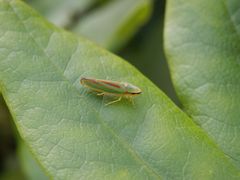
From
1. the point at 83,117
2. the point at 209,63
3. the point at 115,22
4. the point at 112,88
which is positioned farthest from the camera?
the point at 115,22

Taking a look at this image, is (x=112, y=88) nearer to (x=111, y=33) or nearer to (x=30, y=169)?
(x=30, y=169)

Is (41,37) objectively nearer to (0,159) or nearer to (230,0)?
(230,0)

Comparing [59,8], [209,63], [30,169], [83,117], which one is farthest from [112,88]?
[59,8]

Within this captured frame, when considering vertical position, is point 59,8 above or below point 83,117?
below

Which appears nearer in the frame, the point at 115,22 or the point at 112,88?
the point at 112,88

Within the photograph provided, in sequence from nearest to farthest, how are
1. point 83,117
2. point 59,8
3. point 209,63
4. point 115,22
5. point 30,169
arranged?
1. point 83,117
2. point 209,63
3. point 30,169
4. point 115,22
5. point 59,8

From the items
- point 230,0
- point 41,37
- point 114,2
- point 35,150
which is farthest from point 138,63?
point 35,150
